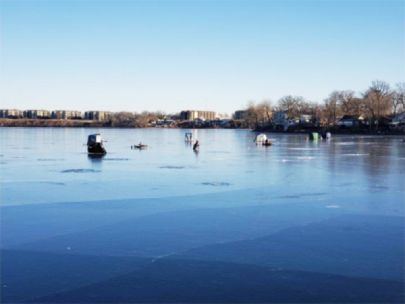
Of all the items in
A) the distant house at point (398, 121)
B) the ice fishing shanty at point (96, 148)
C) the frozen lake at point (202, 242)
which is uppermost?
the distant house at point (398, 121)

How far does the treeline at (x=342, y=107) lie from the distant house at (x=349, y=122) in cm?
167

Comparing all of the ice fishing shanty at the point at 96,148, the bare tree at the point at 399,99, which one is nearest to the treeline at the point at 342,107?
the bare tree at the point at 399,99

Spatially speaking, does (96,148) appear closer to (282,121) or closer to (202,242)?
(202,242)

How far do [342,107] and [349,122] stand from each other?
1125cm

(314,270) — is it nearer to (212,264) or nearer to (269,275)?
(269,275)

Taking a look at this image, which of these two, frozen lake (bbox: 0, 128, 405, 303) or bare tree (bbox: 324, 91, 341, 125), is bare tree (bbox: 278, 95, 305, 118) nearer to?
bare tree (bbox: 324, 91, 341, 125)

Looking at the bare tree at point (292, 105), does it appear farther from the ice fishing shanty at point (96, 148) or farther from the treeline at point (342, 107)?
the ice fishing shanty at point (96, 148)

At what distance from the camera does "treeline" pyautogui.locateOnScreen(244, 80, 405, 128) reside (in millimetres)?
115938

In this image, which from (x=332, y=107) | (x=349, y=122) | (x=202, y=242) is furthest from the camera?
(x=332, y=107)

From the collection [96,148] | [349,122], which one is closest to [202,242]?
[96,148]

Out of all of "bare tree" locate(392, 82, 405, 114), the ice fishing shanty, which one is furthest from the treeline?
the ice fishing shanty

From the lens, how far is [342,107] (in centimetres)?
13275

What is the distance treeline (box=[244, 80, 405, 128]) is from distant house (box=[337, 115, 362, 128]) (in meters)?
1.67

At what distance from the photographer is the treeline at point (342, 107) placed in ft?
380
